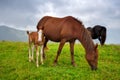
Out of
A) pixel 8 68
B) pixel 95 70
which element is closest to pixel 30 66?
pixel 8 68

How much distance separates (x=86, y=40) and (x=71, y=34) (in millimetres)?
1016

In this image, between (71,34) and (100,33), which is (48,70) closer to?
(71,34)

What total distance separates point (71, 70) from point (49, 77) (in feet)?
6.38

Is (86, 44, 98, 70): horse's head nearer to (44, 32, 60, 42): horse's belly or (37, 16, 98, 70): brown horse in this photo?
(37, 16, 98, 70): brown horse

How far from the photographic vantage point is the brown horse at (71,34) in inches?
684

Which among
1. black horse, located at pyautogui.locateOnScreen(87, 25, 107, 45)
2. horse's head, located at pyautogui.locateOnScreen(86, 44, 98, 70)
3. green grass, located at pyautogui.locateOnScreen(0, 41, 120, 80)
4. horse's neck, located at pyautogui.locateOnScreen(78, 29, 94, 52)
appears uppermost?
black horse, located at pyautogui.locateOnScreen(87, 25, 107, 45)

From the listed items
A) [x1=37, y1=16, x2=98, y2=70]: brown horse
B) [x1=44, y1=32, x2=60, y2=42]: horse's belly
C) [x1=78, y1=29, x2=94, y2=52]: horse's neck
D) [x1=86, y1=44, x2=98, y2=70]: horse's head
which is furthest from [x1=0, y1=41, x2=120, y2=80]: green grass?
[x1=44, y1=32, x2=60, y2=42]: horse's belly

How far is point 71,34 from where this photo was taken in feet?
59.3

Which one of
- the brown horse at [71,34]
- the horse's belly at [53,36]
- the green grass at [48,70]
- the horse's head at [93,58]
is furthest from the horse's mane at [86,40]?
the horse's belly at [53,36]

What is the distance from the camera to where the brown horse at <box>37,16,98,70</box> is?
1738 centimetres

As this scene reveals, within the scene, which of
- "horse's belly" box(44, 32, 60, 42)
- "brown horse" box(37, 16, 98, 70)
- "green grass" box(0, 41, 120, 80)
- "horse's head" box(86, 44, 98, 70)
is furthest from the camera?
"horse's belly" box(44, 32, 60, 42)

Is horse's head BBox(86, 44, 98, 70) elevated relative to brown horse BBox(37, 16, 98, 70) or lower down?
lower down

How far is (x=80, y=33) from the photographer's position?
18.2 meters

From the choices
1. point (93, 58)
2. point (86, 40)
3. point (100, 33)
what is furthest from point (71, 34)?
point (100, 33)
